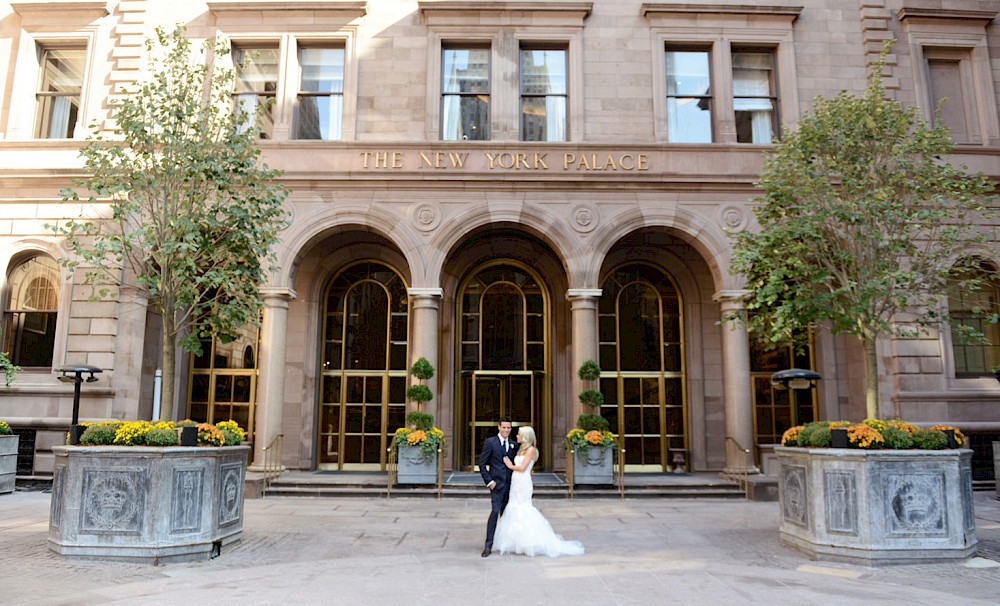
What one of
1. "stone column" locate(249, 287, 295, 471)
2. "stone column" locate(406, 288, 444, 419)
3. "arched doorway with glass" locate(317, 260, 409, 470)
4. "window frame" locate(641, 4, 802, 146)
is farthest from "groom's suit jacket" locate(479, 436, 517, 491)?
"window frame" locate(641, 4, 802, 146)

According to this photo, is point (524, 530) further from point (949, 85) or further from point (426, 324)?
point (949, 85)

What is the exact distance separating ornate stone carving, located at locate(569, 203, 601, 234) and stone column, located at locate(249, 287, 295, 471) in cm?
697

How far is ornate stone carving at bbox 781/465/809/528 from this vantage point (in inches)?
363

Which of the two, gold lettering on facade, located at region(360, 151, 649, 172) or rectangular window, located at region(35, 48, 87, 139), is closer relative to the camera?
gold lettering on facade, located at region(360, 151, 649, 172)

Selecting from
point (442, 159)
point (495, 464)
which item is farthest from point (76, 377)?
point (495, 464)

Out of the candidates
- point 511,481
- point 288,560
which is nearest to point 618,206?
point 511,481

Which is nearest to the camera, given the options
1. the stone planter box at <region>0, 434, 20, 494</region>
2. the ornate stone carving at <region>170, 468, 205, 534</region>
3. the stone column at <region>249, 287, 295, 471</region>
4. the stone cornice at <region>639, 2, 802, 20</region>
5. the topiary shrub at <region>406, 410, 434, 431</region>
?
the ornate stone carving at <region>170, 468, 205, 534</region>

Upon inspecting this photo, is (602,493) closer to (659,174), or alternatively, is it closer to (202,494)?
(659,174)

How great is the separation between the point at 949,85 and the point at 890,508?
13.9 metres

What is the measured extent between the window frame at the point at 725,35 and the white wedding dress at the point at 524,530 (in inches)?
454

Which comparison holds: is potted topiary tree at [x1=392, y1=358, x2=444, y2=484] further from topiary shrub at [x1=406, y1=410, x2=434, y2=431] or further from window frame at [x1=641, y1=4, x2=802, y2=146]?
window frame at [x1=641, y1=4, x2=802, y2=146]

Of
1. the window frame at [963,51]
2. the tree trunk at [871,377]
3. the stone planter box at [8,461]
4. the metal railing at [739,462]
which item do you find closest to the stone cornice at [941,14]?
the window frame at [963,51]

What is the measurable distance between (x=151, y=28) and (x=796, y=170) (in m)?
15.9

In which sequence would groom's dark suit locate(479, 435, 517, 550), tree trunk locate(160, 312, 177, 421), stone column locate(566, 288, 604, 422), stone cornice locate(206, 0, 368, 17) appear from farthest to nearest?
stone cornice locate(206, 0, 368, 17) → stone column locate(566, 288, 604, 422) → tree trunk locate(160, 312, 177, 421) → groom's dark suit locate(479, 435, 517, 550)
